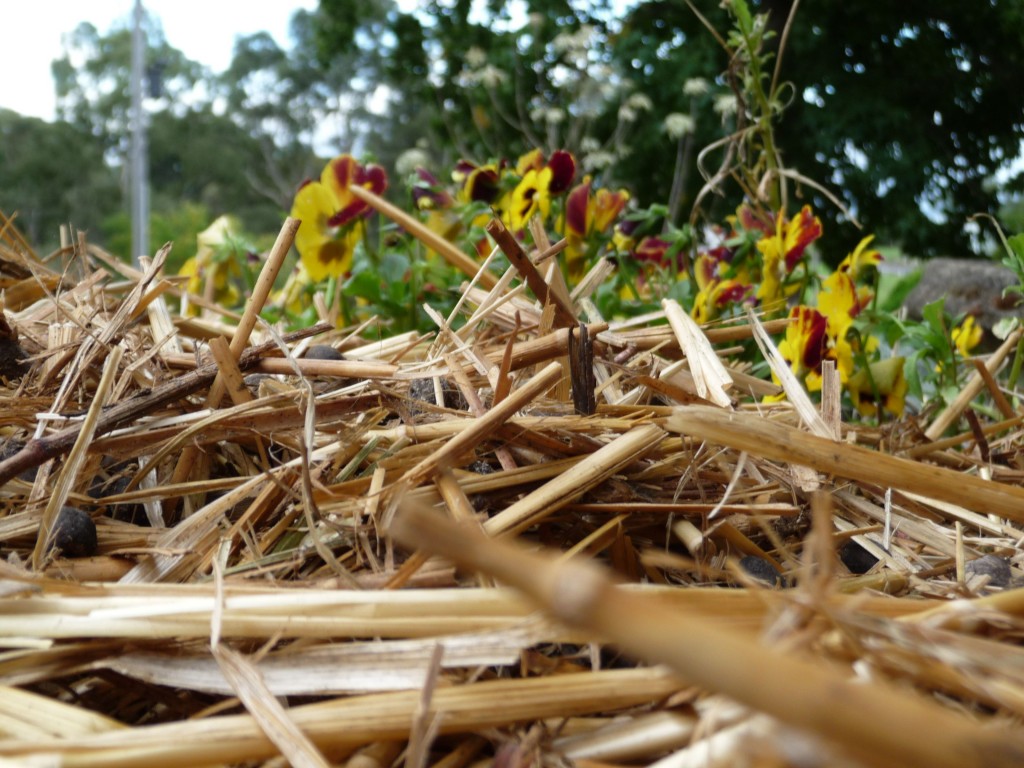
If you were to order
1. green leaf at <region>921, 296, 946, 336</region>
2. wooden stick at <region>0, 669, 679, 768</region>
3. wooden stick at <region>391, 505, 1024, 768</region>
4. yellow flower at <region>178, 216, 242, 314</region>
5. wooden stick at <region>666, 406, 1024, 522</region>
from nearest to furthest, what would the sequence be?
wooden stick at <region>391, 505, 1024, 768</region>
wooden stick at <region>0, 669, 679, 768</region>
wooden stick at <region>666, 406, 1024, 522</region>
green leaf at <region>921, 296, 946, 336</region>
yellow flower at <region>178, 216, 242, 314</region>

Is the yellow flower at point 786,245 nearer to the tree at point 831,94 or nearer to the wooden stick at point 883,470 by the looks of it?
the wooden stick at point 883,470

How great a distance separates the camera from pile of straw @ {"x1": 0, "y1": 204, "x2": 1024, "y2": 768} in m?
0.26

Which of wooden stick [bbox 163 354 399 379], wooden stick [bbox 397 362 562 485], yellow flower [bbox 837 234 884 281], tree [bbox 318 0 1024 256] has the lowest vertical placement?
wooden stick [bbox 397 362 562 485]

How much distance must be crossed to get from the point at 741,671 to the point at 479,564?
0.06m

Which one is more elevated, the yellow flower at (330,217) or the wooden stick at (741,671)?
the yellow flower at (330,217)

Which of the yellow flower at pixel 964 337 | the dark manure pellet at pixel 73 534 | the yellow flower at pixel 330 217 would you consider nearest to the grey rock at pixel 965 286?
the yellow flower at pixel 964 337

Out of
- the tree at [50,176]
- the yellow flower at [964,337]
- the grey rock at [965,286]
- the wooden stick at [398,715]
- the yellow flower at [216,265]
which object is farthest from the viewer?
the tree at [50,176]

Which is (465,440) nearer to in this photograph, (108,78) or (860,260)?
(860,260)

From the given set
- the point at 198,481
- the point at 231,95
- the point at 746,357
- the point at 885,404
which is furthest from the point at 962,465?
the point at 231,95

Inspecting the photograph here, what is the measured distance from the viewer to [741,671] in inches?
7.2

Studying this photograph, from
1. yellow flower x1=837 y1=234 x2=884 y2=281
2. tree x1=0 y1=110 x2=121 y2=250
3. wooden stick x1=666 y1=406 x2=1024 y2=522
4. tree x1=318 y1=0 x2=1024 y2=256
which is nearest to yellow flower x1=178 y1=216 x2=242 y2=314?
yellow flower x1=837 y1=234 x2=884 y2=281

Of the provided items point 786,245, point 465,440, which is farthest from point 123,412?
point 786,245

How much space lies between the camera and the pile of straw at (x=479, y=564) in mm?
262

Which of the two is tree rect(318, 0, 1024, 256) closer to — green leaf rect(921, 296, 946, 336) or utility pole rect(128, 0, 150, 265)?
green leaf rect(921, 296, 946, 336)
